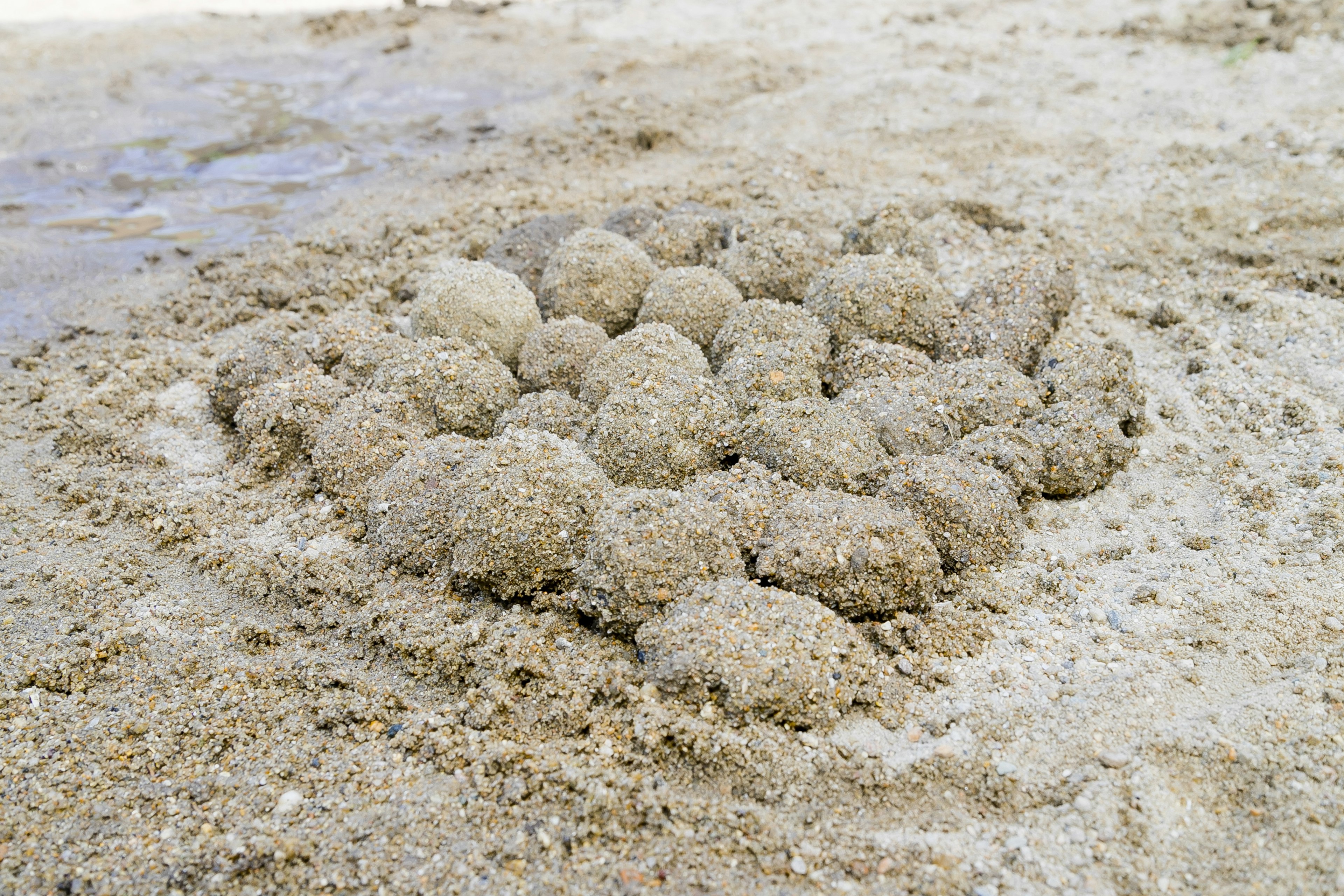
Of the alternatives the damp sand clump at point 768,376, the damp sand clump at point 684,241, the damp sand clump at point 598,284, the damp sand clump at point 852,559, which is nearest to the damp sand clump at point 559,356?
the damp sand clump at point 598,284

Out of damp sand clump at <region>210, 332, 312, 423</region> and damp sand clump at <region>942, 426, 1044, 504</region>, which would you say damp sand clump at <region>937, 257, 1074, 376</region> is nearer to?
damp sand clump at <region>942, 426, 1044, 504</region>

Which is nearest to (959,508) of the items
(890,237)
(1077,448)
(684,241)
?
(1077,448)

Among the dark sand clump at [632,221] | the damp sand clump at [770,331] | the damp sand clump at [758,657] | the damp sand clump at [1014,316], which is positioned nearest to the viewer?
the damp sand clump at [758,657]

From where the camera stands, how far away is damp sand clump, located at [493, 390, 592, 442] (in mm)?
3617

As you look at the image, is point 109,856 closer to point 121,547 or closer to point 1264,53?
point 121,547

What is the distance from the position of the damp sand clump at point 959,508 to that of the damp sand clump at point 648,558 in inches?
26.8

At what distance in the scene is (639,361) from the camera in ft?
12.2

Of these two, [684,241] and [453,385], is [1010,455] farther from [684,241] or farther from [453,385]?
[453,385]

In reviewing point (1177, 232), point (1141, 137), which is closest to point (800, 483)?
point (1177, 232)

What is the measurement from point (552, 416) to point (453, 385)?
516 millimetres

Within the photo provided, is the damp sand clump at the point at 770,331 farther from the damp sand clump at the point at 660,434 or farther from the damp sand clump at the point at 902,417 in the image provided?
the damp sand clump at the point at 660,434

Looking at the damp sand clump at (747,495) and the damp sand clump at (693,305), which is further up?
the damp sand clump at (693,305)

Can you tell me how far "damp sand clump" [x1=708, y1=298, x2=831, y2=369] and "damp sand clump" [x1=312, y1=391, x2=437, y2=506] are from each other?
4.28 ft

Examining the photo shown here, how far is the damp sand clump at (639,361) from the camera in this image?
3684mm
